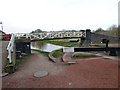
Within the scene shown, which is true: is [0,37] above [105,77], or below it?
above

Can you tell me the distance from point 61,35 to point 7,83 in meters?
12.2

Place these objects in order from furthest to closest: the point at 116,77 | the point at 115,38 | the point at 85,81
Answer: the point at 115,38
the point at 116,77
the point at 85,81

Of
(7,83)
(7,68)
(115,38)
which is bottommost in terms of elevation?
(7,83)

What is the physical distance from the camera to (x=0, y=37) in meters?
12.1

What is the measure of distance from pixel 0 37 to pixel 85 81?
12807mm

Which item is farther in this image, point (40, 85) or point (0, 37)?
point (0, 37)

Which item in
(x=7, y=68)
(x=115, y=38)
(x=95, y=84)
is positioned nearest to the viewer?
(x=95, y=84)

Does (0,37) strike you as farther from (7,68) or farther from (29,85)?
(29,85)

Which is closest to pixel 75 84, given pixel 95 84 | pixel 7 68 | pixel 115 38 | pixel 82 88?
pixel 82 88

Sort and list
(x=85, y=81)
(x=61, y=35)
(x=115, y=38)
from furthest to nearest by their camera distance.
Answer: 1. (x=115, y=38)
2. (x=61, y=35)
3. (x=85, y=81)

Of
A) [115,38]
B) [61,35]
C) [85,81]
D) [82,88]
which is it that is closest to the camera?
[82,88]

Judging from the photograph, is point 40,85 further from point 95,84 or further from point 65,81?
point 95,84

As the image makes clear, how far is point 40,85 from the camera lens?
4.33 metres

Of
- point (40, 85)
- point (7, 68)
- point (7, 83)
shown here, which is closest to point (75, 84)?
point (40, 85)
